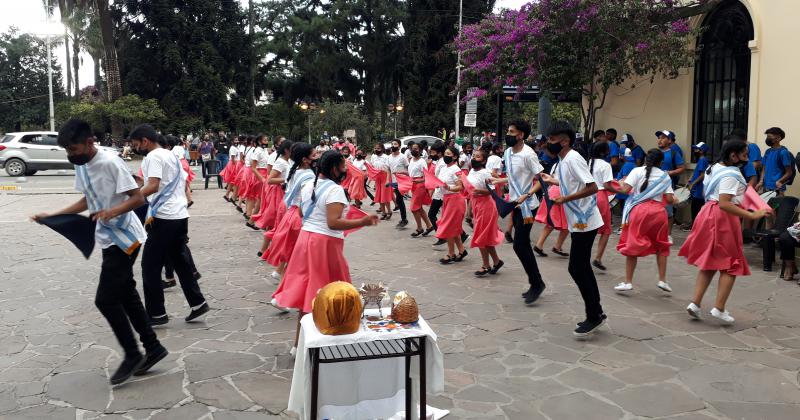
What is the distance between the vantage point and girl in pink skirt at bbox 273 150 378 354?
4738mm

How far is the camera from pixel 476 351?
554cm

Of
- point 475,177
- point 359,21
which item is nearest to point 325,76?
point 359,21

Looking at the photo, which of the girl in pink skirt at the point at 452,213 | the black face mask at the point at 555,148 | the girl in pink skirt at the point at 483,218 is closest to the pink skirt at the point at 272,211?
the girl in pink skirt at the point at 452,213

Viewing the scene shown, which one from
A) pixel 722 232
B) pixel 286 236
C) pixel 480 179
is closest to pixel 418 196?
pixel 480 179

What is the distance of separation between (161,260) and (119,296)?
135 centimetres

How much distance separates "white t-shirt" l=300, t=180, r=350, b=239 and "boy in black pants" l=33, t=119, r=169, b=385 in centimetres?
121

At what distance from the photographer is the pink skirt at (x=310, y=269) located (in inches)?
187

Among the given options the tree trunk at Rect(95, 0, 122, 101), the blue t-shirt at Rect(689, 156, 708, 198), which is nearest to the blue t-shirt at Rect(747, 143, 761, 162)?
the blue t-shirt at Rect(689, 156, 708, 198)

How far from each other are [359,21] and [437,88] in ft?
31.5

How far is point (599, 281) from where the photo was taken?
821cm

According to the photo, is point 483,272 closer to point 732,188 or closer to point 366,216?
point 732,188

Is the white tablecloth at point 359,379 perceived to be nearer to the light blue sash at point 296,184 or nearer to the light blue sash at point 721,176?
the light blue sash at point 296,184

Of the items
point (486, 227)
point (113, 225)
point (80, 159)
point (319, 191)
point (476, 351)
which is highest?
point (80, 159)

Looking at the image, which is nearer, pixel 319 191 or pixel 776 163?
pixel 319 191
